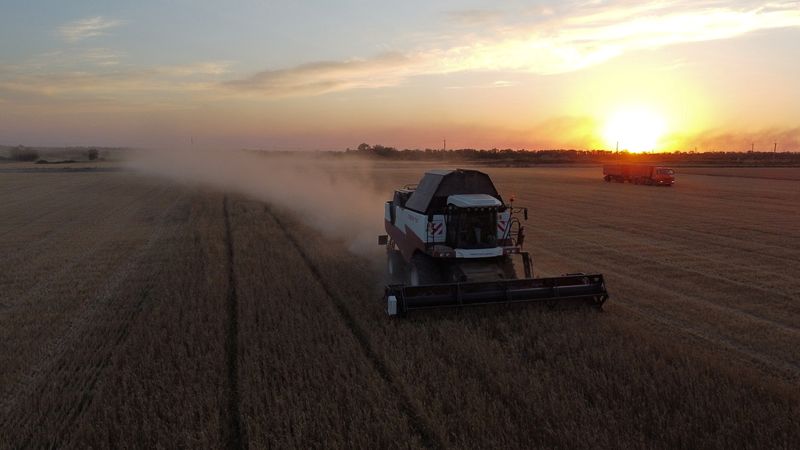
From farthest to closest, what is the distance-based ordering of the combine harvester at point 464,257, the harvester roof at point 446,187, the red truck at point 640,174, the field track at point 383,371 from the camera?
the red truck at point 640,174, the harvester roof at point 446,187, the combine harvester at point 464,257, the field track at point 383,371

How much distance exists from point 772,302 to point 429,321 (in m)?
6.68

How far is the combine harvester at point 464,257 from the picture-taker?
9.25 m

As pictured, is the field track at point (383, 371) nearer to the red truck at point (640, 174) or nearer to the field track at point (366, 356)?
the field track at point (366, 356)

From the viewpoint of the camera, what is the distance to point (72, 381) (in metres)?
6.94

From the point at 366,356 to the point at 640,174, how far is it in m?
43.5

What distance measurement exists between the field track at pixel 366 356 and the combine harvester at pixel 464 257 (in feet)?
1.22

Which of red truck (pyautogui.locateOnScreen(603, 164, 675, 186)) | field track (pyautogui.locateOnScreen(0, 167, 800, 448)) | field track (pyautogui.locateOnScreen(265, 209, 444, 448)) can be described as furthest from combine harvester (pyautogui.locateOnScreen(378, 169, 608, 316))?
red truck (pyautogui.locateOnScreen(603, 164, 675, 186))

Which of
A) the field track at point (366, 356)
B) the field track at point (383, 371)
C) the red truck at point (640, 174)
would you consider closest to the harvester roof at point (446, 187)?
the field track at point (366, 356)

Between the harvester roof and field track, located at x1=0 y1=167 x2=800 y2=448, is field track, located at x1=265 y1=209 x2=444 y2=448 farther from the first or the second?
the harvester roof

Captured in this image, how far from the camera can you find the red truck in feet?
144

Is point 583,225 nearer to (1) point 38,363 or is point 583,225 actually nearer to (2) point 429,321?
(2) point 429,321

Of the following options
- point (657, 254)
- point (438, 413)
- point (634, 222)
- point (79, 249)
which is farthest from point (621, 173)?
point (438, 413)

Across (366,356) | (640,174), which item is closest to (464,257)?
(366,356)

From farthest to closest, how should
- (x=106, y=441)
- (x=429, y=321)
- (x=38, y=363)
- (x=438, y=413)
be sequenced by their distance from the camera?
1. (x=429, y=321)
2. (x=38, y=363)
3. (x=438, y=413)
4. (x=106, y=441)
